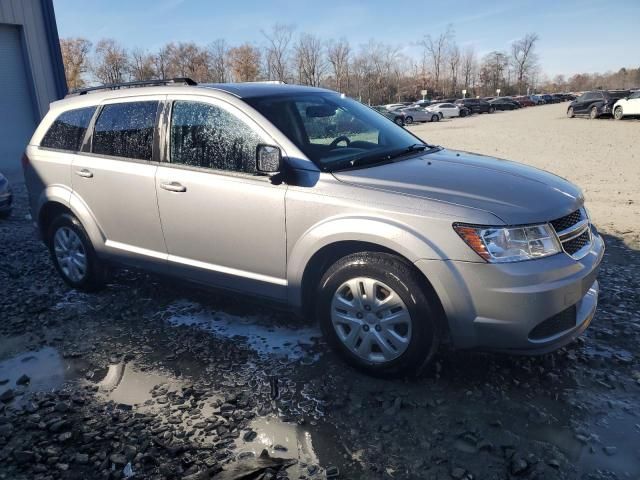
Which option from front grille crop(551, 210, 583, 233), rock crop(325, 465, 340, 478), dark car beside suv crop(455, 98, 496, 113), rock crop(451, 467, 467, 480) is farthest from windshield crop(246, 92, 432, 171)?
dark car beside suv crop(455, 98, 496, 113)

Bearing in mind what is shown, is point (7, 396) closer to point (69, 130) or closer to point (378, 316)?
point (378, 316)

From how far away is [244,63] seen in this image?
2421 inches

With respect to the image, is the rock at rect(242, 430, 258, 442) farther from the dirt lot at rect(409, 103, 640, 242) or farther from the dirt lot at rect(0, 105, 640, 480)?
the dirt lot at rect(409, 103, 640, 242)

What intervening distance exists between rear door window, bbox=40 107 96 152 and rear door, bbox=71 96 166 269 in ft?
0.48

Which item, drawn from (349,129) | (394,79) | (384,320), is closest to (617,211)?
(349,129)

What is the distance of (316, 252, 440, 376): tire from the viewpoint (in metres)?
2.94

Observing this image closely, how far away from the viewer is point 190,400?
309cm

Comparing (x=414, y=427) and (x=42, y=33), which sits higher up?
(x=42, y=33)

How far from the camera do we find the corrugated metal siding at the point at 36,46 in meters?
13.3

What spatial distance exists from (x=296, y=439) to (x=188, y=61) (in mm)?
68092

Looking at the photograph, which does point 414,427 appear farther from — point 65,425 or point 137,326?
point 137,326

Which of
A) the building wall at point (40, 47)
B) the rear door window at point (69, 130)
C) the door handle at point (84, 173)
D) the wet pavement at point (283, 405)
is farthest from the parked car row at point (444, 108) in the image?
the wet pavement at point (283, 405)

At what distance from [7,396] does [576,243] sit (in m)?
3.65

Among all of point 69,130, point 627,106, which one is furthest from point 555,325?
point 627,106
